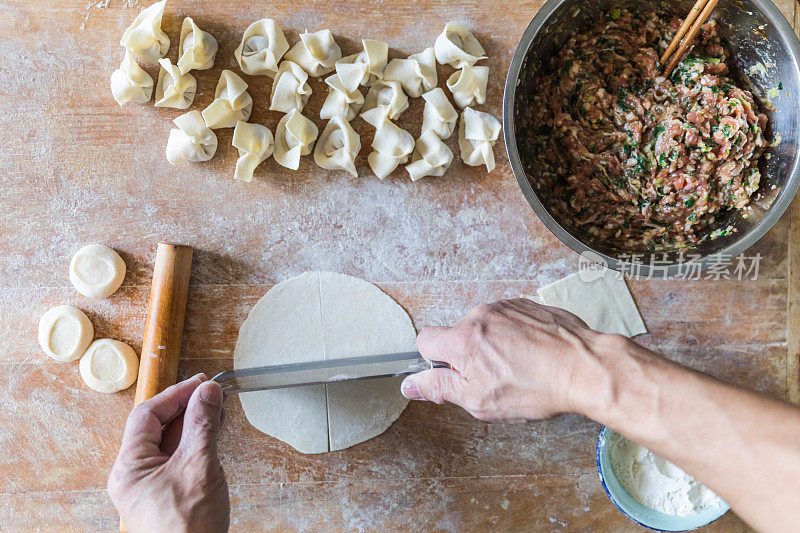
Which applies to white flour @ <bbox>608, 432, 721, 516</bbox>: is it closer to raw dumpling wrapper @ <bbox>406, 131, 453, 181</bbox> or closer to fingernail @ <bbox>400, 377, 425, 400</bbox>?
fingernail @ <bbox>400, 377, 425, 400</bbox>

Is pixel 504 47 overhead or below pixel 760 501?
overhead

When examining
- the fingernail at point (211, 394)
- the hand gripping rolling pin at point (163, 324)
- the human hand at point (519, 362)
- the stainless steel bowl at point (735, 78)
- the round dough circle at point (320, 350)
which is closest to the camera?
the human hand at point (519, 362)

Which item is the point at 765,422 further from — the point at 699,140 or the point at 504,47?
the point at 504,47

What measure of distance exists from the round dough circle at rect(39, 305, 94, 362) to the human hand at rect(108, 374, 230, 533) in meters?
0.44

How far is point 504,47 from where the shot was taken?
173cm

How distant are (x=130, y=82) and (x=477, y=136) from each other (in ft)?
3.27

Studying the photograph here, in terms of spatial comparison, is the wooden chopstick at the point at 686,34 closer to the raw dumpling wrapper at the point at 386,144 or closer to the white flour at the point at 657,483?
the raw dumpling wrapper at the point at 386,144

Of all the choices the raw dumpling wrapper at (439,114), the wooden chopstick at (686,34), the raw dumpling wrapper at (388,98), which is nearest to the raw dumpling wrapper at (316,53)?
the raw dumpling wrapper at (388,98)

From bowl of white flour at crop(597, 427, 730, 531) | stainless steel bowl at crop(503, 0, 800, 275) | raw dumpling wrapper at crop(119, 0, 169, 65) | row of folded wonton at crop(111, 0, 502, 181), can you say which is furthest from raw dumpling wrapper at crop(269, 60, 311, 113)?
bowl of white flour at crop(597, 427, 730, 531)

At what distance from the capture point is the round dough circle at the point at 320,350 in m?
1.68

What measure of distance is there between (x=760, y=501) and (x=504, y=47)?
1350 millimetres

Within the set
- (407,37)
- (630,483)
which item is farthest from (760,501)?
(407,37)

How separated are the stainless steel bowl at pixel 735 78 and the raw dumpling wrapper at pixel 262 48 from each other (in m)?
0.68

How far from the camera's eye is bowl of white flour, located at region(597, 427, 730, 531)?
1614 mm
